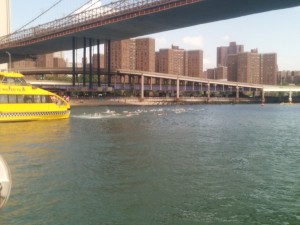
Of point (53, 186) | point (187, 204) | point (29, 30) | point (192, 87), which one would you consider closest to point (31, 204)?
point (53, 186)

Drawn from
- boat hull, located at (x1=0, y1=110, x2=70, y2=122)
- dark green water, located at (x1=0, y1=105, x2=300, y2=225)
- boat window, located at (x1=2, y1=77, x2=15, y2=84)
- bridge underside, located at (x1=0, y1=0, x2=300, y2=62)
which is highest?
bridge underside, located at (x1=0, y1=0, x2=300, y2=62)

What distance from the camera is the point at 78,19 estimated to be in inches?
4668

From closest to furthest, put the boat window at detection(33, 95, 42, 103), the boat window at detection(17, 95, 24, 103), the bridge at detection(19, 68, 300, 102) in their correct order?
the boat window at detection(17, 95, 24, 103) < the boat window at detection(33, 95, 42, 103) < the bridge at detection(19, 68, 300, 102)

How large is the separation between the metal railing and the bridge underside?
1712mm

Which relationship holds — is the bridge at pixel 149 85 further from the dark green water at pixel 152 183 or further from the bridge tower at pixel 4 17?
the dark green water at pixel 152 183

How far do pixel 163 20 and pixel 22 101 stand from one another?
232 ft

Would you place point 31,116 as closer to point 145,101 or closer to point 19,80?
point 19,80

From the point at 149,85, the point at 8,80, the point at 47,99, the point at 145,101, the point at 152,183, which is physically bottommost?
the point at 152,183

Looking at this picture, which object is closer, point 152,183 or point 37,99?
point 152,183

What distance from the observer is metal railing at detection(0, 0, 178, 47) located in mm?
102250

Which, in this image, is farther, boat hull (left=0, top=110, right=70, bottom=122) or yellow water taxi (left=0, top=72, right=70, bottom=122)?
boat hull (left=0, top=110, right=70, bottom=122)

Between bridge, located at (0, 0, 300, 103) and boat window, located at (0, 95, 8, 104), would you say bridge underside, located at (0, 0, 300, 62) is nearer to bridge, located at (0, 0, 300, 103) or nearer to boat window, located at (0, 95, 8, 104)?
bridge, located at (0, 0, 300, 103)

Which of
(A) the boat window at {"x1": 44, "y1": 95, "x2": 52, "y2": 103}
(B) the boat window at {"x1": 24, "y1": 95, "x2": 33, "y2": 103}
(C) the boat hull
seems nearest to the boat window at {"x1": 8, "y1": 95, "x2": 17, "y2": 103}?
(B) the boat window at {"x1": 24, "y1": 95, "x2": 33, "y2": 103}

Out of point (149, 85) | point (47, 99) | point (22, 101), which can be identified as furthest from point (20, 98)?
point (149, 85)
